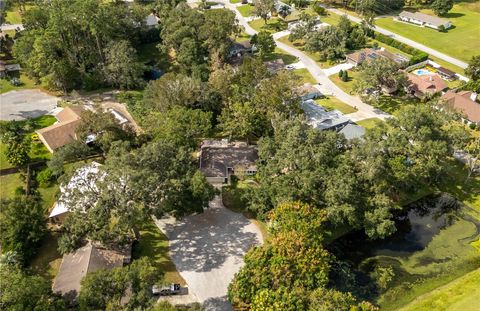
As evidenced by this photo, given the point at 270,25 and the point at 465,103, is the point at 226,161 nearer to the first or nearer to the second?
the point at 465,103

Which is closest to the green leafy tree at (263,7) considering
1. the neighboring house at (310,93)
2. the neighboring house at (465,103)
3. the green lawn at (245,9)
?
the green lawn at (245,9)

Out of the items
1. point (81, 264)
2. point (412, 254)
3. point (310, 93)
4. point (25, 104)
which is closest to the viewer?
point (81, 264)

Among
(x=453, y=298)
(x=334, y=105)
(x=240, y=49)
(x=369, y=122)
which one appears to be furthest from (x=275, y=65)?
(x=453, y=298)

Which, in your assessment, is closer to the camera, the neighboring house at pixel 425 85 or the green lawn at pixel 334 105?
the green lawn at pixel 334 105

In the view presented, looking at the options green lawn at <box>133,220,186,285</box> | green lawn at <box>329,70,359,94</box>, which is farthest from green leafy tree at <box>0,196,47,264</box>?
green lawn at <box>329,70,359,94</box>

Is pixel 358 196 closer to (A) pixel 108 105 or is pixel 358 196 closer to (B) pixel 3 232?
(B) pixel 3 232

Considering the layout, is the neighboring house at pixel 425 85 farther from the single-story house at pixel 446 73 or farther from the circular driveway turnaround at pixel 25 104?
the circular driveway turnaround at pixel 25 104

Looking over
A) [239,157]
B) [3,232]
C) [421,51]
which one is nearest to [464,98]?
[421,51]
